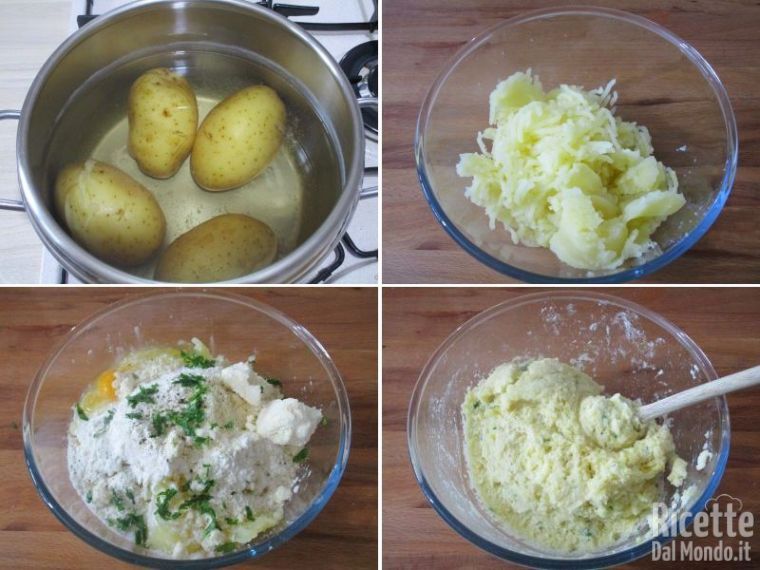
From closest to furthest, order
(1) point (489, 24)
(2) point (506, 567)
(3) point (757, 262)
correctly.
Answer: (2) point (506, 567) < (3) point (757, 262) < (1) point (489, 24)

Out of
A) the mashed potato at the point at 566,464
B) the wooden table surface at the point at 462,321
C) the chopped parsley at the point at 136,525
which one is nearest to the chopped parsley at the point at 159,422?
the chopped parsley at the point at 136,525

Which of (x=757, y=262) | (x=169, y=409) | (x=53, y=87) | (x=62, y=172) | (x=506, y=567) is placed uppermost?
(x=53, y=87)

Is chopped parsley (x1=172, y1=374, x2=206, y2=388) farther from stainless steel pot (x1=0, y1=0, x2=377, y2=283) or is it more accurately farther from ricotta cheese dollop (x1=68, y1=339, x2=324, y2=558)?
stainless steel pot (x1=0, y1=0, x2=377, y2=283)

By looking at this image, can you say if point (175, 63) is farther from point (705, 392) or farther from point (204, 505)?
point (705, 392)

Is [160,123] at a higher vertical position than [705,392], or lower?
higher

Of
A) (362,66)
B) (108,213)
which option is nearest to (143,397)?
(108,213)

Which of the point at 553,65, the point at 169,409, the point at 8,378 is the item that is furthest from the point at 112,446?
the point at 553,65

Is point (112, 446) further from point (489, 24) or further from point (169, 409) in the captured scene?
point (489, 24)
